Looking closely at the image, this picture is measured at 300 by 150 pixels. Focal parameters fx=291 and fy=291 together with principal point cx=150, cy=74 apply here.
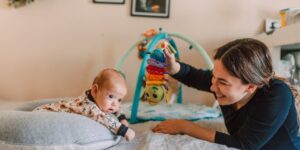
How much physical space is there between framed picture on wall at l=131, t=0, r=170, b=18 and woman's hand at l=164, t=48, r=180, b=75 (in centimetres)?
88

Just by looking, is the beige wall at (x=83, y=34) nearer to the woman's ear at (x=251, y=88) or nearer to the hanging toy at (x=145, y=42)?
the hanging toy at (x=145, y=42)

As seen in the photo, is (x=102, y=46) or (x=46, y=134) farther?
(x=102, y=46)

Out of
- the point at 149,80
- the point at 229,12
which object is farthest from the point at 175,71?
the point at 229,12

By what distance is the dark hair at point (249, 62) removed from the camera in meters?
0.87

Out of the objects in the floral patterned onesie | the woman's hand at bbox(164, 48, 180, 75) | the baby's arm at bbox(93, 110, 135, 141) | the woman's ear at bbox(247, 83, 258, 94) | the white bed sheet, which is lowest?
the white bed sheet

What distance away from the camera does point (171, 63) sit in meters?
1.15

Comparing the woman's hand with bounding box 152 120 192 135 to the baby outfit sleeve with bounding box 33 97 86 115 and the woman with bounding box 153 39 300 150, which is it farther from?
the baby outfit sleeve with bounding box 33 97 86 115

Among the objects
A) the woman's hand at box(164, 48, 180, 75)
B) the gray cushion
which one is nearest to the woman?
the woman's hand at box(164, 48, 180, 75)

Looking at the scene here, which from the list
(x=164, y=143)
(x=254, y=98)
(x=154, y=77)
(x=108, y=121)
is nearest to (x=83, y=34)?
(x=154, y=77)

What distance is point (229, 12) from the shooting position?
202cm

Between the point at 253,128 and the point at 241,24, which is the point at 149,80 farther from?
the point at 241,24

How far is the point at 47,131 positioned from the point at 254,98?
0.65 meters

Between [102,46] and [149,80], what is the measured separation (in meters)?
0.70

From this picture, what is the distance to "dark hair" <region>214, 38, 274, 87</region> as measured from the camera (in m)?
0.87
